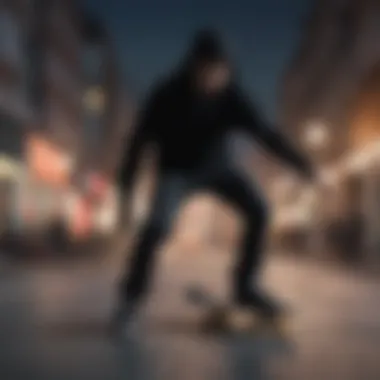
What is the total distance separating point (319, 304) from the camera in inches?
108

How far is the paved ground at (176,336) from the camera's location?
1632mm

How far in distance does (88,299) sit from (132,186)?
28.7 inches

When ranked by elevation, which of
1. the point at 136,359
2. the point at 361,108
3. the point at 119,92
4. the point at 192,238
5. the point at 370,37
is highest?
the point at 370,37

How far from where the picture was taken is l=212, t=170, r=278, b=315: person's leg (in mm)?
2197

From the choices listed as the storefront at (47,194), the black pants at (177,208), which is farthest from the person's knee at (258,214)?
the storefront at (47,194)

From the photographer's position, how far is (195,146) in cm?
216

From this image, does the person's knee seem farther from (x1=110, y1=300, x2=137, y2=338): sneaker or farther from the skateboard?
(x1=110, y1=300, x2=137, y2=338): sneaker

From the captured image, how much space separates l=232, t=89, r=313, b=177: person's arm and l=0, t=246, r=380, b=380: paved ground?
0.32 meters

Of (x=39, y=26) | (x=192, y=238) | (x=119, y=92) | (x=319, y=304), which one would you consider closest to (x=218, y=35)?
(x=119, y=92)

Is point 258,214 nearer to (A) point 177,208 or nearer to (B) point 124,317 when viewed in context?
(A) point 177,208

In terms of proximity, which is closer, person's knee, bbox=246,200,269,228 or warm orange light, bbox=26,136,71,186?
person's knee, bbox=246,200,269,228

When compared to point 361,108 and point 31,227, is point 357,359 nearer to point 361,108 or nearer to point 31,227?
point 31,227

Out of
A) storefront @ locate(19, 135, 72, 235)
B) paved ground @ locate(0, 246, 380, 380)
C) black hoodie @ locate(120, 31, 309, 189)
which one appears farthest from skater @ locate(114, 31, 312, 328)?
storefront @ locate(19, 135, 72, 235)

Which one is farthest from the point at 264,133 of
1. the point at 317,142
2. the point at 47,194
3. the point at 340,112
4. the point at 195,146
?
the point at 340,112
